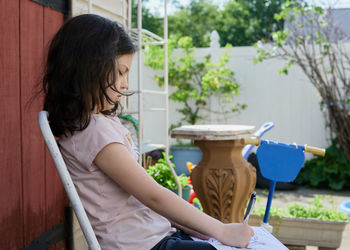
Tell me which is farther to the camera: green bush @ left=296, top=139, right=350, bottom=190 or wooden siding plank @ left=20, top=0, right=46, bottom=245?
green bush @ left=296, top=139, right=350, bottom=190

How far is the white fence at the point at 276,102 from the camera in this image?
585 cm

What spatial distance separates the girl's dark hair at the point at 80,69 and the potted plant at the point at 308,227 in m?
2.03

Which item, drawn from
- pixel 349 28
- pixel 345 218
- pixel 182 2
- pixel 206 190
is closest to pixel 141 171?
pixel 206 190

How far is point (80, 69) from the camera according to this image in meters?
1.16

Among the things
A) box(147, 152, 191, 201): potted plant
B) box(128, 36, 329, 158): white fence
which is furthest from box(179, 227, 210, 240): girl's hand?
box(128, 36, 329, 158): white fence

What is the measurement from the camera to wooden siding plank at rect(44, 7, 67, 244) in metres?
2.13

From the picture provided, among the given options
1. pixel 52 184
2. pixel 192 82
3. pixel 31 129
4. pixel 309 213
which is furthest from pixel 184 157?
pixel 31 129

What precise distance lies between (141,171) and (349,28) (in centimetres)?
586

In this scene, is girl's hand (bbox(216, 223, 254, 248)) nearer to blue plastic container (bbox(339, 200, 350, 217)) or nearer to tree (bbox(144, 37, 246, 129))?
blue plastic container (bbox(339, 200, 350, 217))

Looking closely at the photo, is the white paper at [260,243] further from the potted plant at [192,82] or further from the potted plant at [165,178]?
the potted plant at [192,82]

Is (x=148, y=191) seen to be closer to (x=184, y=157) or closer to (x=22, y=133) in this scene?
(x=22, y=133)

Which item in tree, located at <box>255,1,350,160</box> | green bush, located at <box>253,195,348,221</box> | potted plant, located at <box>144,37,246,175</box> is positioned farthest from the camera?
potted plant, located at <box>144,37,246,175</box>

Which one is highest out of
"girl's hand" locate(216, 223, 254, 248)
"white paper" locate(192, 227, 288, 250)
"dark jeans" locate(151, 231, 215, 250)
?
"girl's hand" locate(216, 223, 254, 248)

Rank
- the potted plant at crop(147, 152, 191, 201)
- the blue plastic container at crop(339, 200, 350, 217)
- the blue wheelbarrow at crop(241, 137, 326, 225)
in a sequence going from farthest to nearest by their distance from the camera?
the blue plastic container at crop(339, 200, 350, 217) → the potted plant at crop(147, 152, 191, 201) → the blue wheelbarrow at crop(241, 137, 326, 225)
